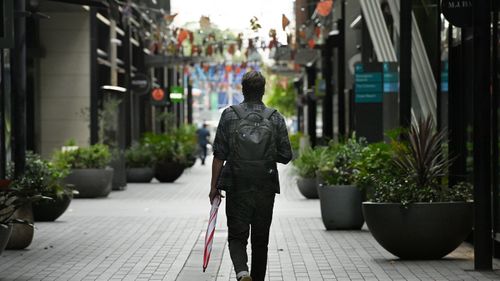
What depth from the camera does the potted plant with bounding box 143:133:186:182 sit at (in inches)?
1491

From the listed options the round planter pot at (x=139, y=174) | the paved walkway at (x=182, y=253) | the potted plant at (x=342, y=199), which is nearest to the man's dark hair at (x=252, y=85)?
the paved walkway at (x=182, y=253)

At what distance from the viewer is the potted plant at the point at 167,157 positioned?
37.9 meters

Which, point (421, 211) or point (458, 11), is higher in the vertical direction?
point (458, 11)

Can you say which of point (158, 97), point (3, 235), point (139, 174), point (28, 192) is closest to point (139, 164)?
point (139, 174)

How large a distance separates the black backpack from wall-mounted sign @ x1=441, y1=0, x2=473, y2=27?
124 inches

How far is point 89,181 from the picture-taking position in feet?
91.7

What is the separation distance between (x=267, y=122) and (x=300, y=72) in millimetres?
60061

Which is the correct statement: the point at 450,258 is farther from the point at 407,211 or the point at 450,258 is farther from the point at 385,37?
the point at 385,37

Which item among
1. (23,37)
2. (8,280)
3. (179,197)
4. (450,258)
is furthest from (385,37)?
(8,280)

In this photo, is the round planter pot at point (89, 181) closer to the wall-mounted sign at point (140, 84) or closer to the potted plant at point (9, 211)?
the potted plant at point (9, 211)

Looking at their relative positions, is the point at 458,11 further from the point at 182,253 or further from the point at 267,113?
the point at 182,253

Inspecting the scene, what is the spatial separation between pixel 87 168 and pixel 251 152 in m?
18.3

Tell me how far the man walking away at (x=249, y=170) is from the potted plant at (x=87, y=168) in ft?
58.5

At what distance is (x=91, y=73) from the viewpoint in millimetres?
34250
